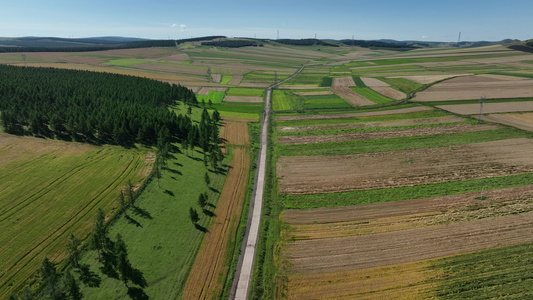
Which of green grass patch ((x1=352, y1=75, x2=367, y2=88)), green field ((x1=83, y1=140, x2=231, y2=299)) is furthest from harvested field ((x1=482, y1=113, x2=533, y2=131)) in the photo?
green field ((x1=83, y1=140, x2=231, y2=299))

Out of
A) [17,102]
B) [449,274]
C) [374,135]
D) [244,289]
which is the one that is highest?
[17,102]

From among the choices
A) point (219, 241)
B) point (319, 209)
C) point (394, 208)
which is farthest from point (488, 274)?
point (219, 241)

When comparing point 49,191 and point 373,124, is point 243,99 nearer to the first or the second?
point 373,124

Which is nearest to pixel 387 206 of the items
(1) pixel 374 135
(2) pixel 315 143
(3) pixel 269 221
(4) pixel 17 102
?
(3) pixel 269 221

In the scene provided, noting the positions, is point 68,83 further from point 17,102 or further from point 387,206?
point 387,206

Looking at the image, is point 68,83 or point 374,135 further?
point 68,83

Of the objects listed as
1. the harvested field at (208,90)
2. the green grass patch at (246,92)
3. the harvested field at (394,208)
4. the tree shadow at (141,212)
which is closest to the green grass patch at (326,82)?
the green grass patch at (246,92)

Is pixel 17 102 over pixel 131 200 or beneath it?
over
